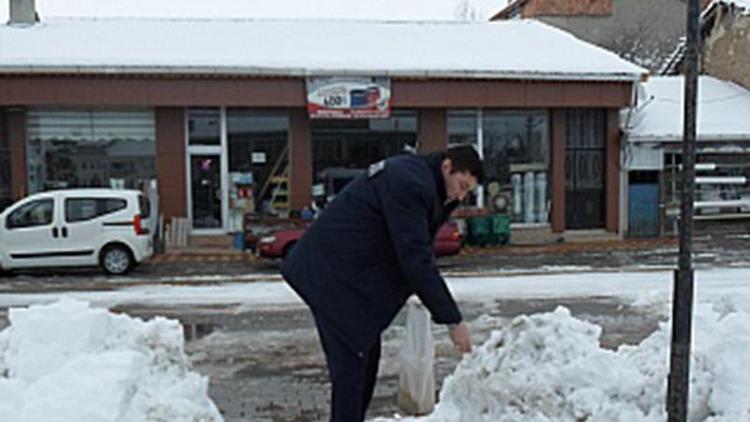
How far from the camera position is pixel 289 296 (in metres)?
11.2

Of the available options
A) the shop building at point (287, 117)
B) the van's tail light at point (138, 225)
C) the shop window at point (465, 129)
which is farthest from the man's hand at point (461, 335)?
the shop window at point (465, 129)

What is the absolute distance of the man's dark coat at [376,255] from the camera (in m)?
3.60

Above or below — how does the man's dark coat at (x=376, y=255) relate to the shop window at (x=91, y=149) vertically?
below

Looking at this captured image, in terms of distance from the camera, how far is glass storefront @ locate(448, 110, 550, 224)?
774 inches

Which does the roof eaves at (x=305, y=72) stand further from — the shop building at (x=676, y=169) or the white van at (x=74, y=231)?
the white van at (x=74, y=231)

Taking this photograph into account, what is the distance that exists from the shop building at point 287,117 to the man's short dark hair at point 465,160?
47.4 feet

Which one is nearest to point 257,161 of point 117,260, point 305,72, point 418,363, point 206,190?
point 206,190

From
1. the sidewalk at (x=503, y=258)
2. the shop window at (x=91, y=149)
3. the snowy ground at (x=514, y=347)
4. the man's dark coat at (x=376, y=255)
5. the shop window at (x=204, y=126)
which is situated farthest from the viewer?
the shop window at (x=204, y=126)

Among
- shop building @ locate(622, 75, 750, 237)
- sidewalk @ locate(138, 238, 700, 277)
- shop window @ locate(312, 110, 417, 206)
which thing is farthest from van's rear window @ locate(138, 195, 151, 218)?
shop building @ locate(622, 75, 750, 237)

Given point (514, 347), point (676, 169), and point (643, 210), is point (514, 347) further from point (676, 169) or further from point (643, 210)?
point (676, 169)

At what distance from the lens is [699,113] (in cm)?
2172

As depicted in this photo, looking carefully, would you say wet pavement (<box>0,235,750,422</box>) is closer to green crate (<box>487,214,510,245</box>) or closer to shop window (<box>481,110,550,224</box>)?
green crate (<box>487,214,510,245</box>)

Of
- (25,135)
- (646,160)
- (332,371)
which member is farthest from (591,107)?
(332,371)

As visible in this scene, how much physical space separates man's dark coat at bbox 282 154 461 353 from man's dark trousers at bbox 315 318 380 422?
54 millimetres
